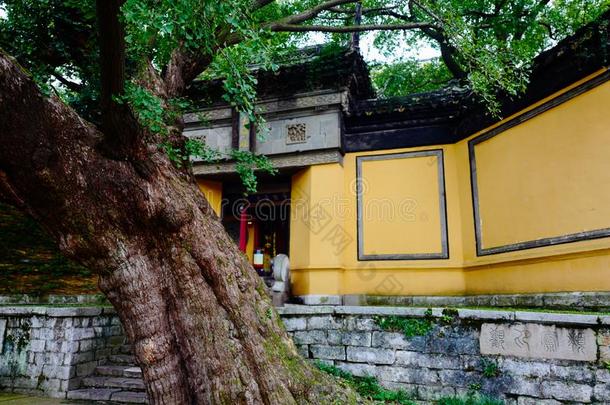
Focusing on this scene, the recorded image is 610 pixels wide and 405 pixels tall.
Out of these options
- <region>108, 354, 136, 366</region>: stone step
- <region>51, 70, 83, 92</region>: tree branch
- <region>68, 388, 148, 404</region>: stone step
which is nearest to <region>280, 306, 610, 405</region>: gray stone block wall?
<region>68, 388, 148, 404</region>: stone step

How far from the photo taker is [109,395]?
4.97 meters

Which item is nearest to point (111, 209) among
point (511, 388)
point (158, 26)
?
point (158, 26)

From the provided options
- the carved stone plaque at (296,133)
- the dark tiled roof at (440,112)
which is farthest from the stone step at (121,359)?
the dark tiled roof at (440,112)

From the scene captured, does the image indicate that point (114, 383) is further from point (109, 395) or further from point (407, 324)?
point (407, 324)

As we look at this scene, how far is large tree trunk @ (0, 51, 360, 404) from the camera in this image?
10.7 ft

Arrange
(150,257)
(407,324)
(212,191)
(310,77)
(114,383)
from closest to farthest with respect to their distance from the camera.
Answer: (150,257) < (407,324) < (114,383) < (310,77) < (212,191)

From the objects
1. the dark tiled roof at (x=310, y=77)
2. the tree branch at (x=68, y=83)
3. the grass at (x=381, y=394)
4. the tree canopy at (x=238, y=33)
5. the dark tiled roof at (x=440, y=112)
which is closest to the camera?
the tree canopy at (x=238, y=33)

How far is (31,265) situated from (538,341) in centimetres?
871

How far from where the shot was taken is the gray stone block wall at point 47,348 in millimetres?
5219

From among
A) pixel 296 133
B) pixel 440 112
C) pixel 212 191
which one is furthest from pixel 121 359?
pixel 440 112

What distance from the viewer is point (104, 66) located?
2963 millimetres

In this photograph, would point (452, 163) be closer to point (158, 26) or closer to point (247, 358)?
point (247, 358)

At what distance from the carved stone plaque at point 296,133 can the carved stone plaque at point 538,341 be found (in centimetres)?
485

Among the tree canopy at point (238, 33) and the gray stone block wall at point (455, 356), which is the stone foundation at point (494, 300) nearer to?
the gray stone block wall at point (455, 356)
